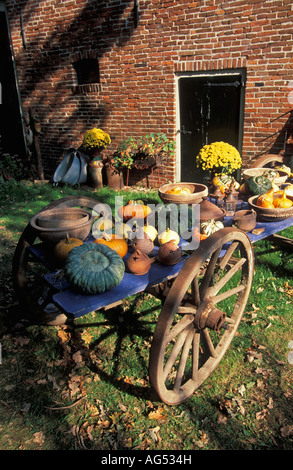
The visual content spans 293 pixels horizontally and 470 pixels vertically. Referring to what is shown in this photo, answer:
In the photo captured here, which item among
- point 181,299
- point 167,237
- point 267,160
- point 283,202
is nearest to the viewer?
point 181,299

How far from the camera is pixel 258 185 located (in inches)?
145

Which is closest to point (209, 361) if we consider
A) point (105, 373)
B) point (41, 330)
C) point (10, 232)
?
point (105, 373)

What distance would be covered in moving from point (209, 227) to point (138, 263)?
2.47 ft

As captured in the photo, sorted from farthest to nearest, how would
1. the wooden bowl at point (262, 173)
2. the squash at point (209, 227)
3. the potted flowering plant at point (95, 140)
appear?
the potted flowering plant at point (95, 140) → the wooden bowl at point (262, 173) → the squash at point (209, 227)

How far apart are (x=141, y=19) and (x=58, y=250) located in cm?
616

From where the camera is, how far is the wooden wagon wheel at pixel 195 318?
82.4 inches

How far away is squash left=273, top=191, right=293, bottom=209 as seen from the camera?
3226 millimetres

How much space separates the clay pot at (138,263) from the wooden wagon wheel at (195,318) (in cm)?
34

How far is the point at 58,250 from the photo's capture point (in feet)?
8.21

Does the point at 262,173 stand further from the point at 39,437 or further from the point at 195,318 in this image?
the point at 39,437

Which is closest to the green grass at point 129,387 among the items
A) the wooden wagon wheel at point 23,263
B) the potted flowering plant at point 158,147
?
the wooden wagon wheel at point 23,263

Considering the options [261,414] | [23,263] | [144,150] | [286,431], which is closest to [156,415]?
[261,414]

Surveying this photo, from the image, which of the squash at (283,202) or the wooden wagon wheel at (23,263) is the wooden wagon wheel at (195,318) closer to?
the squash at (283,202)

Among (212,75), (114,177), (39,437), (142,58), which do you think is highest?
(142,58)
